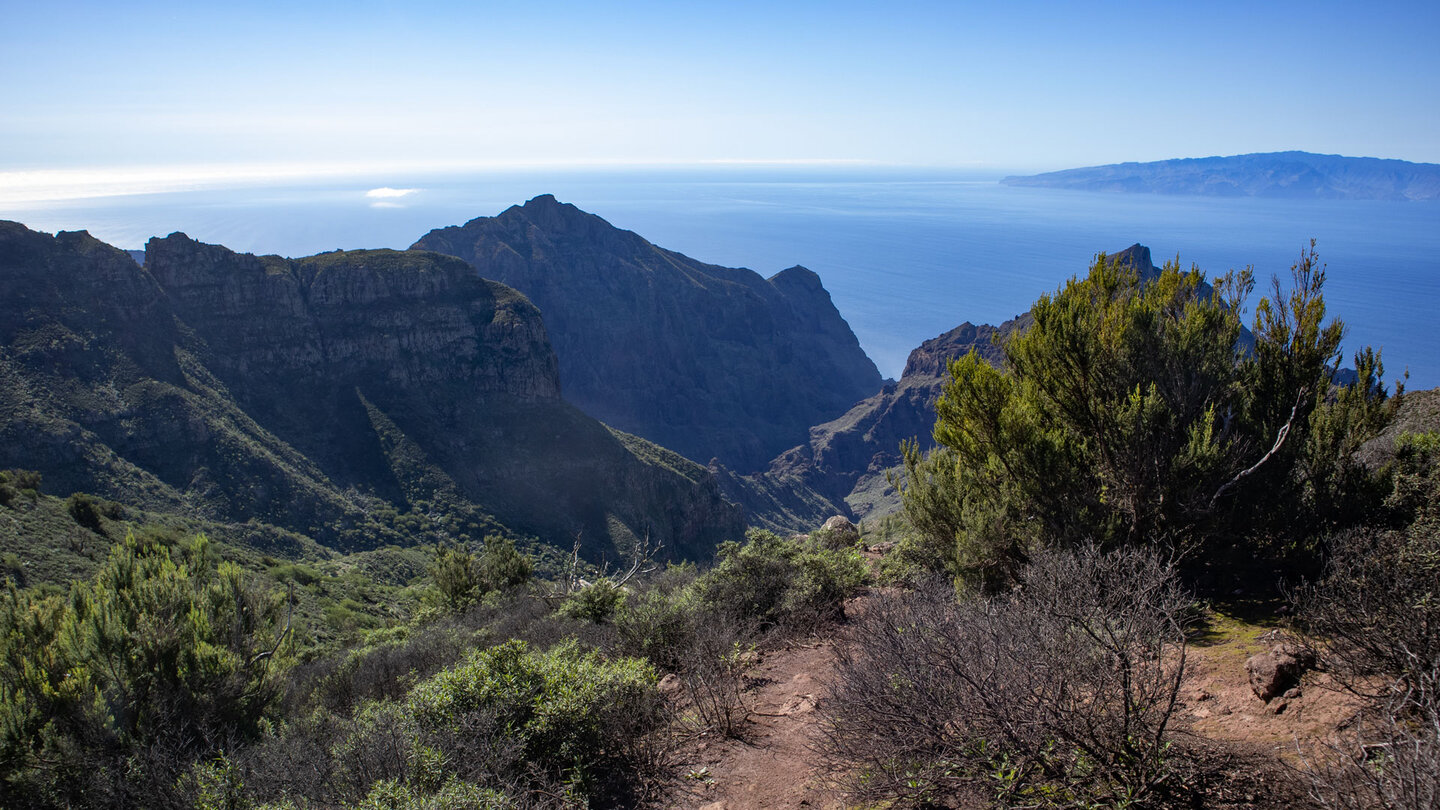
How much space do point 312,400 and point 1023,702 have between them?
5659 cm

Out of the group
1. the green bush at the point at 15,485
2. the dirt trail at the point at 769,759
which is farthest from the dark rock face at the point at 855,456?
the dirt trail at the point at 769,759

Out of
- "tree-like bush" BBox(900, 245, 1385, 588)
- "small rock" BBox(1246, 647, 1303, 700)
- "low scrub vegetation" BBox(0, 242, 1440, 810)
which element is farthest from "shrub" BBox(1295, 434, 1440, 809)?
"tree-like bush" BBox(900, 245, 1385, 588)

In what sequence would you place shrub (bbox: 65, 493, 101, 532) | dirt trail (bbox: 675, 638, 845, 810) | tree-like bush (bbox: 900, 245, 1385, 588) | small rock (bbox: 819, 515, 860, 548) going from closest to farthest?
dirt trail (bbox: 675, 638, 845, 810)
tree-like bush (bbox: 900, 245, 1385, 588)
small rock (bbox: 819, 515, 860, 548)
shrub (bbox: 65, 493, 101, 532)

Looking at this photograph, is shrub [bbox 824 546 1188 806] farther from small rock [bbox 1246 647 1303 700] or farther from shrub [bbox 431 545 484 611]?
shrub [bbox 431 545 484 611]

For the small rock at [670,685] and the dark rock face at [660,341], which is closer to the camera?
the small rock at [670,685]

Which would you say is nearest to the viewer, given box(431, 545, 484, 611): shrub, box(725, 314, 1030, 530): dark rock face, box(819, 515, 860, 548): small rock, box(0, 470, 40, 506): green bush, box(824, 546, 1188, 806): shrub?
box(824, 546, 1188, 806): shrub

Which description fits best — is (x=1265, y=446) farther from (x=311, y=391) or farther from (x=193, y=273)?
(x=193, y=273)

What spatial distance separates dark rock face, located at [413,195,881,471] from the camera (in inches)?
4058

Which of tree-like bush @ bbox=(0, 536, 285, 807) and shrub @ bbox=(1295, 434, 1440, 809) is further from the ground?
shrub @ bbox=(1295, 434, 1440, 809)

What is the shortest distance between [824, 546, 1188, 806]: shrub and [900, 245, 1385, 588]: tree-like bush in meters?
3.55

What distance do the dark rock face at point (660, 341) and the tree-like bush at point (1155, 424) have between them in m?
85.9

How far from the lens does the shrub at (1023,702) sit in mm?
4324

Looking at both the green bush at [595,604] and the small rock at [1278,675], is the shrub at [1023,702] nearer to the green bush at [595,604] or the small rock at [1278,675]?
the small rock at [1278,675]

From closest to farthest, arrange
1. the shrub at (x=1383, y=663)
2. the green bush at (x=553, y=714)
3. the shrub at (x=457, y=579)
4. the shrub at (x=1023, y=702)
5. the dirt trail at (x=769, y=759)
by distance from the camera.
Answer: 1. the shrub at (x=1383, y=663)
2. the shrub at (x=1023, y=702)
3. the dirt trail at (x=769, y=759)
4. the green bush at (x=553, y=714)
5. the shrub at (x=457, y=579)
